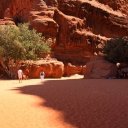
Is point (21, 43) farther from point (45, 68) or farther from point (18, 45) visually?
point (45, 68)

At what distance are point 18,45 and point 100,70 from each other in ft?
30.2

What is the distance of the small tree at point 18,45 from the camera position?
3559 centimetres

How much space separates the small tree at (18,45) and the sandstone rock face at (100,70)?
7.15 meters

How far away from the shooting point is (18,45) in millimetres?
35250

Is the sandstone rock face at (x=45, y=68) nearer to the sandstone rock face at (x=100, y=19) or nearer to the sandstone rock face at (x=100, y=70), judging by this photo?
the sandstone rock face at (x=100, y=70)

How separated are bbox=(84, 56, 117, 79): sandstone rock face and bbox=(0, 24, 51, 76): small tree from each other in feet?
23.4

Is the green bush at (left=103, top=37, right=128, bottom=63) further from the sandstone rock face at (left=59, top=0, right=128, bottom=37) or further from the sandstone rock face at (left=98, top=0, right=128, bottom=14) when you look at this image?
the sandstone rock face at (left=98, top=0, right=128, bottom=14)

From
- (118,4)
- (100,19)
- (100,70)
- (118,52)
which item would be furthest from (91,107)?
(118,4)

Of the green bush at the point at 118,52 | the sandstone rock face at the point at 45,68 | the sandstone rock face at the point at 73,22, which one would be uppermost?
the sandstone rock face at the point at 73,22

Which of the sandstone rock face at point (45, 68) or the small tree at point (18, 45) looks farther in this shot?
the sandstone rock face at point (45, 68)

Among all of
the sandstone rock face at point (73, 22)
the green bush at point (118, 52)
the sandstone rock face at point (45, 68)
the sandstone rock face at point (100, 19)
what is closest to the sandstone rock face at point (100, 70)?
→ the green bush at point (118, 52)

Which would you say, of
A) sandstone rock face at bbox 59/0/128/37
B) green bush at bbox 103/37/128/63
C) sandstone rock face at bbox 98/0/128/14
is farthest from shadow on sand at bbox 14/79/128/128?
sandstone rock face at bbox 98/0/128/14

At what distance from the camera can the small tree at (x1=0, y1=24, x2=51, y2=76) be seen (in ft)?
117

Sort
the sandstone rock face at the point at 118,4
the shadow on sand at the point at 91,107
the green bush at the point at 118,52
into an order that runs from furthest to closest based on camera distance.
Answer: the sandstone rock face at the point at 118,4 < the green bush at the point at 118,52 < the shadow on sand at the point at 91,107
